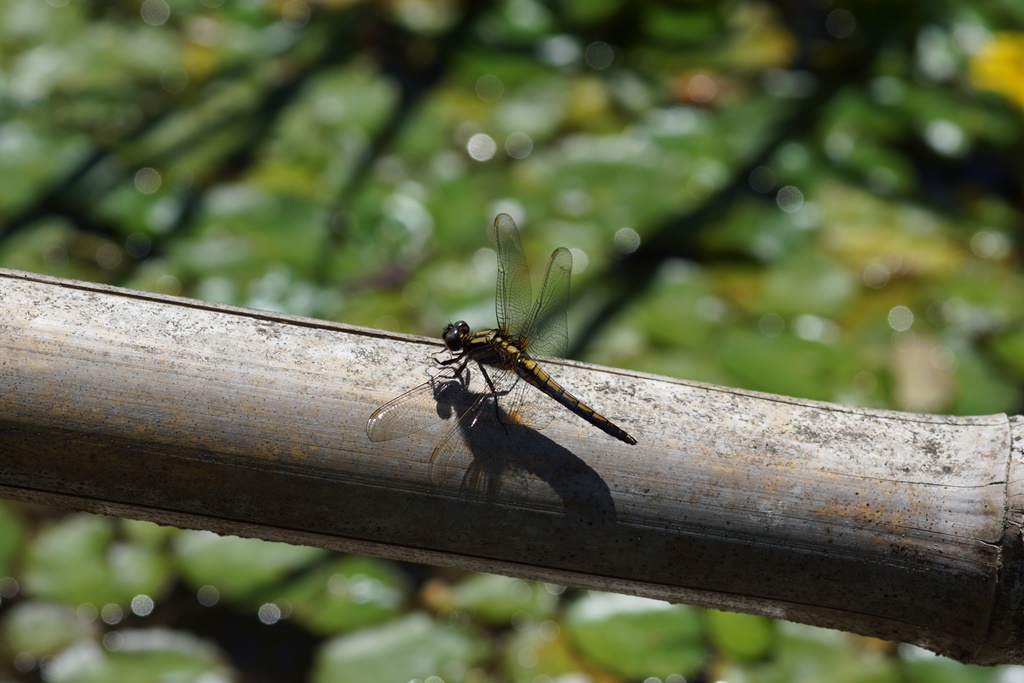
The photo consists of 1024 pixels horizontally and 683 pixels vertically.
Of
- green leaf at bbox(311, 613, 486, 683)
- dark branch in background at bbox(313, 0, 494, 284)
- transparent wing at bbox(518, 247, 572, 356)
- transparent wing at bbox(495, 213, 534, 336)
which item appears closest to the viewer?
transparent wing at bbox(518, 247, 572, 356)

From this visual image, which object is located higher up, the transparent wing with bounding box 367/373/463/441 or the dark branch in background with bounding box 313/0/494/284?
the dark branch in background with bounding box 313/0/494/284

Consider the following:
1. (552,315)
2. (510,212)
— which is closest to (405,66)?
(510,212)

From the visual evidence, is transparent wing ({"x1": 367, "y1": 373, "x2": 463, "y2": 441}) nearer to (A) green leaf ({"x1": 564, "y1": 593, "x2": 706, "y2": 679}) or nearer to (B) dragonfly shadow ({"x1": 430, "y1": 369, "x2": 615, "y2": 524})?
(B) dragonfly shadow ({"x1": 430, "y1": 369, "x2": 615, "y2": 524})

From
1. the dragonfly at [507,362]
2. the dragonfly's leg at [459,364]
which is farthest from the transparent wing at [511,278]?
the dragonfly's leg at [459,364]

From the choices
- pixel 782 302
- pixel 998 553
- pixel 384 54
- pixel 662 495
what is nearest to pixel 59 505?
pixel 662 495

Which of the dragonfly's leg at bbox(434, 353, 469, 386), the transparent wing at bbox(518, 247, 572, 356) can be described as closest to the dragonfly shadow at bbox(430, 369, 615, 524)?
the dragonfly's leg at bbox(434, 353, 469, 386)

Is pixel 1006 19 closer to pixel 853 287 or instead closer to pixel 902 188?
pixel 902 188

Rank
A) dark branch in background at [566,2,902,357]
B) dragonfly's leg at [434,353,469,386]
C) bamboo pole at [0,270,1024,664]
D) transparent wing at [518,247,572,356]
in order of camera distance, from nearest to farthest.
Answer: bamboo pole at [0,270,1024,664] < dragonfly's leg at [434,353,469,386] < transparent wing at [518,247,572,356] < dark branch in background at [566,2,902,357]

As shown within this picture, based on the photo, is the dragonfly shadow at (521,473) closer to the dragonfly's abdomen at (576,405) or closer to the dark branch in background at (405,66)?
the dragonfly's abdomen at (576,405)
